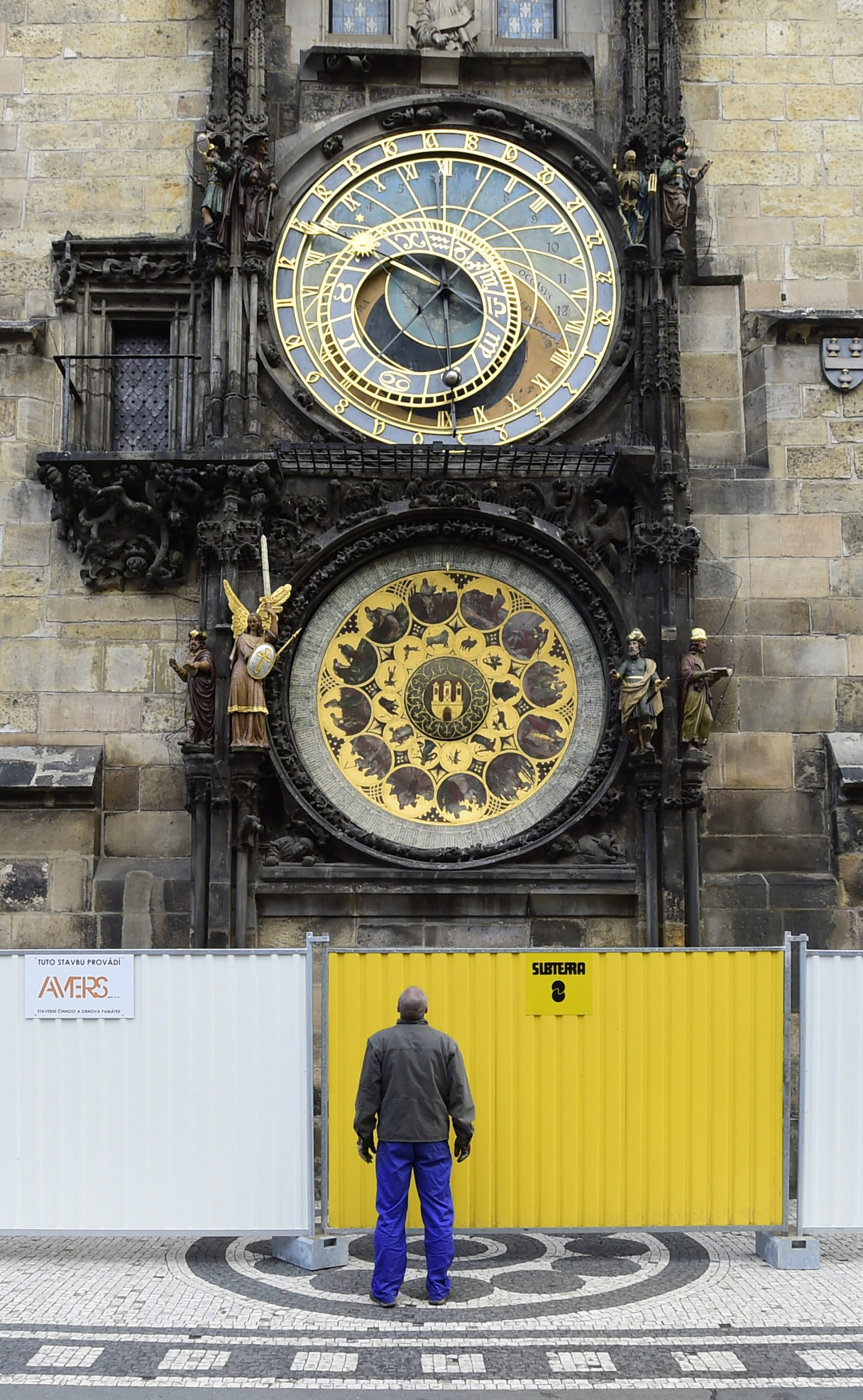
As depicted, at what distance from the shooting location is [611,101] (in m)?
13.6

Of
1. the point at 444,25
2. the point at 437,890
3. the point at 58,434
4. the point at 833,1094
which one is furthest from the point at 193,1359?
the point at 444,25

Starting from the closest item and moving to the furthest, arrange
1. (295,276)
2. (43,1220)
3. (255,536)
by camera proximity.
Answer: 1. (43,1220)
2. (255,536)
3. (295,276)

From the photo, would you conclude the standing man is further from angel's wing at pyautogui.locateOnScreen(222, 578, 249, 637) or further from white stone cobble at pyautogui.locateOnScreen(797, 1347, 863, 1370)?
angel's wing at pyautogui.locateOnScreen(222, 578, 249, 637)

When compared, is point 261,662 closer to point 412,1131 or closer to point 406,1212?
point 412,1131

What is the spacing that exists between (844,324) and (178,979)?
28.2ft

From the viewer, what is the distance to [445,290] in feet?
43.0

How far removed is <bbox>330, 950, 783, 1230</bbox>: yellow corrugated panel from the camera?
8.00 m

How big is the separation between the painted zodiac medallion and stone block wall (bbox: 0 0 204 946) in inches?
57.2

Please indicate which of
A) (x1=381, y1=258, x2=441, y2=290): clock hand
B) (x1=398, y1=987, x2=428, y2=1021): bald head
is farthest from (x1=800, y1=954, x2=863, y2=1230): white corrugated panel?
(x1=381, y1=258, x2=441, y2=290): clock hand

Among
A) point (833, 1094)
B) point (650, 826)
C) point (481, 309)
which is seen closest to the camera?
point (833, 1094)

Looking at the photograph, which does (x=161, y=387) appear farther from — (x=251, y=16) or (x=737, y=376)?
(x=737, y=376)

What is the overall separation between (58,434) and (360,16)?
15.3ft

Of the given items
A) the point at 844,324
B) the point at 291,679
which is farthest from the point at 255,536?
the point at 844,324

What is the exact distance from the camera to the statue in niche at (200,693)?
469 inches
